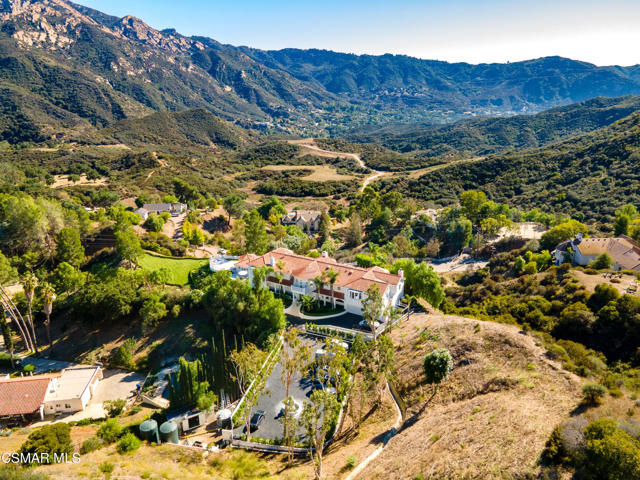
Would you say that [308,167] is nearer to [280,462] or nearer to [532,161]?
[532,161]

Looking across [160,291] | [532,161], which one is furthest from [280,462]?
[532,161]

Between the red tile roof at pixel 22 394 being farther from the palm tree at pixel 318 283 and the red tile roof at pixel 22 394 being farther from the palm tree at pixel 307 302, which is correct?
the palm tree at pixel 318 283

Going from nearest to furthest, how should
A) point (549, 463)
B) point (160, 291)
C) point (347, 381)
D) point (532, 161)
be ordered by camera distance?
1. point (549, 463)
2. point (347, 381)
3. point (160, 291)
4. point (532, 161)

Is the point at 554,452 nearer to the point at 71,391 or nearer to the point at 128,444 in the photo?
the point at 128,444

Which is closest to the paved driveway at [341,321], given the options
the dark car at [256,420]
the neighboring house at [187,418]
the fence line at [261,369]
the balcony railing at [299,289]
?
the balcony railing at [299,289]

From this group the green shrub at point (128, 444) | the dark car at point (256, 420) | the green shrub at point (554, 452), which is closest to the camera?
the green shrub at point (554, 452)

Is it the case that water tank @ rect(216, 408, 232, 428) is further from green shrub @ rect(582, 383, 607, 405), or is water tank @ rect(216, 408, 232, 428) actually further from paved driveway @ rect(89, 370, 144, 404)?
green shrub @ rect(582, 383, 607, 405)

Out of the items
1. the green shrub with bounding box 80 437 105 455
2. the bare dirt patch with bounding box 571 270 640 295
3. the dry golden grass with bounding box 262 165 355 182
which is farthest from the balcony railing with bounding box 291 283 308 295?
the dry golden grass with bounding box 262 165 355 182
